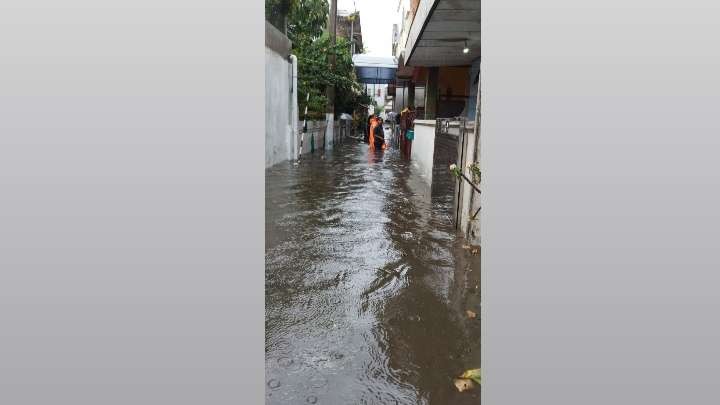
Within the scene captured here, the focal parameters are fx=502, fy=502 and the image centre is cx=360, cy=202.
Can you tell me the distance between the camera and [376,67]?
24.3 meters

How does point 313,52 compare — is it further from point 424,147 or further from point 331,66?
point 424,147

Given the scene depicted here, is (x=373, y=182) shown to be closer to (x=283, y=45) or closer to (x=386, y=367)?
(x=283, y=45)

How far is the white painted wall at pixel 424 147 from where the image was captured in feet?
38.2

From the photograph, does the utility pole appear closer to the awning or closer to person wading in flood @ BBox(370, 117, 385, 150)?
person wading in flood @ BBox(370, 117, 385, 150)

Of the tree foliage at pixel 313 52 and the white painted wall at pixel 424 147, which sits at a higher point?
the tree foliage at pixel 313 52

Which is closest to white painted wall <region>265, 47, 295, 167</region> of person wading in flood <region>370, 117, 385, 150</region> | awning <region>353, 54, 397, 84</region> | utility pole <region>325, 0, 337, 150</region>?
utility pole <region>325, 0, 337, 150</region>

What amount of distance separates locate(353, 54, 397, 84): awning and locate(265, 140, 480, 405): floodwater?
16931 mm

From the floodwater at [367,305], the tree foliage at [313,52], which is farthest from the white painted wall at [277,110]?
the floodwater at [367,305]

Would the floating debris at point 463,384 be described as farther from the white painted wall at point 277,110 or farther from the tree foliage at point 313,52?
the tree foliage at point 313,52

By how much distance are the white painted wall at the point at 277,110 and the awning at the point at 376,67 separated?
980 cm

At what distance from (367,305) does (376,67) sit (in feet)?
71.1

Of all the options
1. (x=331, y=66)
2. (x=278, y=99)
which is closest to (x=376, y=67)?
(x=331, y=66)

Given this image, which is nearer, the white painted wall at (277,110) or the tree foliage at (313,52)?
the white painted wall at (277,110)

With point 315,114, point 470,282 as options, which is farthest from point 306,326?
point 315,114
